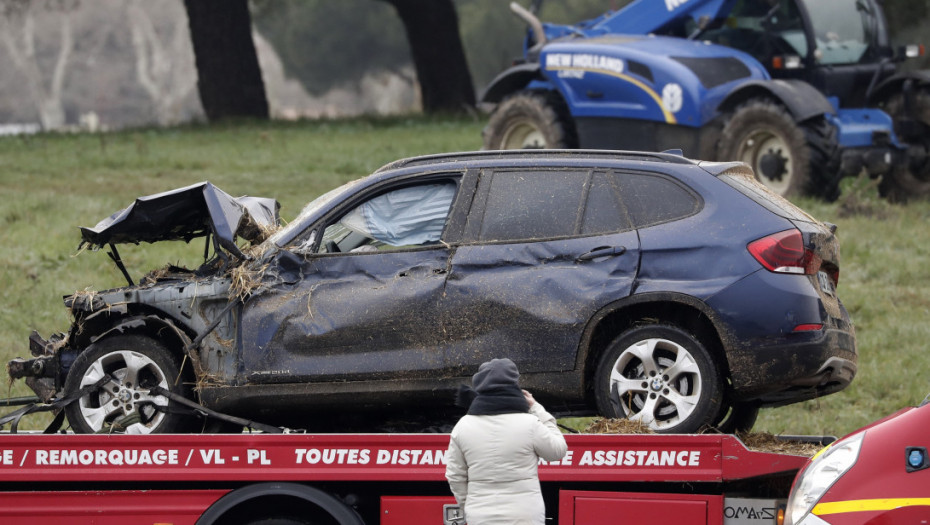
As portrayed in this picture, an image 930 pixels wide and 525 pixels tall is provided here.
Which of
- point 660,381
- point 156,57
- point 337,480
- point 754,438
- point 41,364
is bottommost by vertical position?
point 337,480

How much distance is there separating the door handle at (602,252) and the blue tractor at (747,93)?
832 cm

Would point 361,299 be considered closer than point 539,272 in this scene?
No

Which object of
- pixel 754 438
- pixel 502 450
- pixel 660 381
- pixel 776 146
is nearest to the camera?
pixel 502 450

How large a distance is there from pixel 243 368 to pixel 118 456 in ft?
2.87

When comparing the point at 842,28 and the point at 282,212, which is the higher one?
the point at 842,28

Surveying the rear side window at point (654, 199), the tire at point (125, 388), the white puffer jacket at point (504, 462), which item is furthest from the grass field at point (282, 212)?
the white puffer jacket at point (504, 462)

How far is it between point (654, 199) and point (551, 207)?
56 cm

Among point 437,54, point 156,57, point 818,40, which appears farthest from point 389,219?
point 156,57

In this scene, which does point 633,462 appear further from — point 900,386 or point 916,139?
point 916,139

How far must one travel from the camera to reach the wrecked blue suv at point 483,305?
23.5 feet

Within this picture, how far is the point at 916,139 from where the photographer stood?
16719 mm

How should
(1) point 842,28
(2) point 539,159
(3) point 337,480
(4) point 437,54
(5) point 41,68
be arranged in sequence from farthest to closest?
(5) point 41,68, (4) point 437,54, (1) point 842,28, (2) point 539,159, (3) point 337,480

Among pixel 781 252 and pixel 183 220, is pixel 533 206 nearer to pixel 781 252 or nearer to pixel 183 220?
pixel 781 252

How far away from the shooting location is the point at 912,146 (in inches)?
651
